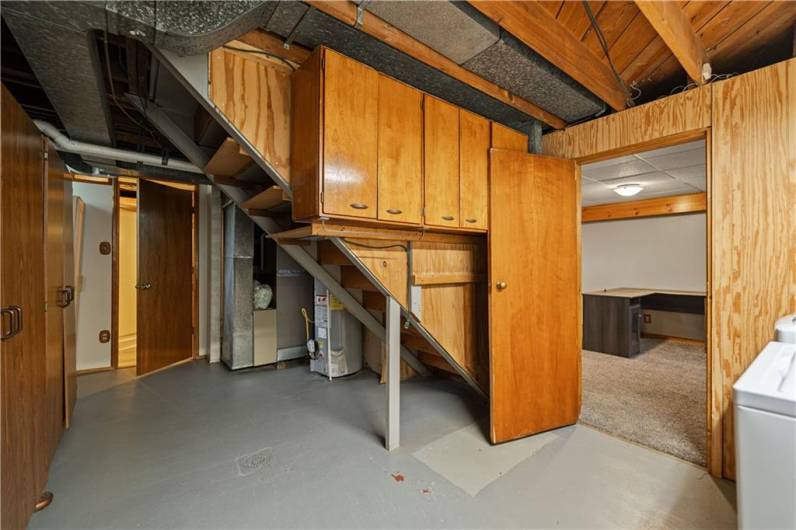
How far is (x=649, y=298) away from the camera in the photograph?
5594 millimetres

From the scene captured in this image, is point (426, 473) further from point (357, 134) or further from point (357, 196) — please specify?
point (357, 134)

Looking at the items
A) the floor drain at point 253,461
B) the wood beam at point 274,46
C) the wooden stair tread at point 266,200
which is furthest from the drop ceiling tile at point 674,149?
the floor drain at point 253,461

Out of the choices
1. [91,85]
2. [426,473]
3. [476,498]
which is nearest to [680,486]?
[476,498]

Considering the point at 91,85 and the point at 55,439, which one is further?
the point at 55,439

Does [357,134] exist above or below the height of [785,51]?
below

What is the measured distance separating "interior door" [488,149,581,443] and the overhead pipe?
2.15 metres

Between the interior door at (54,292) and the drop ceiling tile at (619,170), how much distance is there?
435 cm

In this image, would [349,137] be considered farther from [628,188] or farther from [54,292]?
[628,188]

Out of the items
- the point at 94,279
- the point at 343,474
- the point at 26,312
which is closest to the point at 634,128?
the point at 343,474

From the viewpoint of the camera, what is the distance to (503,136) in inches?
94.7

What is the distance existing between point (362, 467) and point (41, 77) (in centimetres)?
269

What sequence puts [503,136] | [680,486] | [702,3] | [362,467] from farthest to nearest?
[503,136]
[362,467]
[680,486]
[702,3]

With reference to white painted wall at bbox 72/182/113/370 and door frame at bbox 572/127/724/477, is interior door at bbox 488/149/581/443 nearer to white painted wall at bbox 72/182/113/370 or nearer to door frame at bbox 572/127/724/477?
door frame at bbox 572/127/724/477

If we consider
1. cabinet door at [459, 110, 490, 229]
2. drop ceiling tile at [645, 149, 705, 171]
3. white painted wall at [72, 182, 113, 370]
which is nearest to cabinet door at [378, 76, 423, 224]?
cabinet door at [459, 110, 490, 229]
